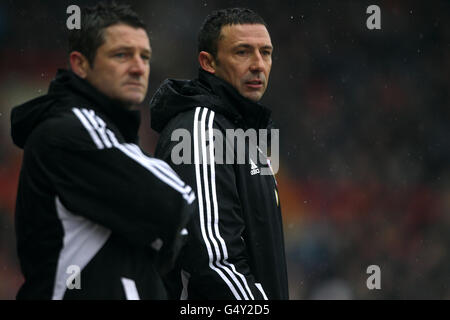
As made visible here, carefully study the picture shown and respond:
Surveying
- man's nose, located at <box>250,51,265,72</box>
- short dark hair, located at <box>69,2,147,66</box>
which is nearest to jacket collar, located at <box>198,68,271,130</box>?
man's nose, located at <box>250,51,265,72</box>

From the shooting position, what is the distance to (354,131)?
26.3 feet

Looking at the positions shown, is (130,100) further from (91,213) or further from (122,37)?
(91,213)

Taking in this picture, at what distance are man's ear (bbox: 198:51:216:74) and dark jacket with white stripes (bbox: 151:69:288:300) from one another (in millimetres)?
136

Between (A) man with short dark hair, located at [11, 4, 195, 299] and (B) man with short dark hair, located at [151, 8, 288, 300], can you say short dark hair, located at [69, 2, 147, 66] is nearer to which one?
(A) man with short dark hair, located at [11, 4, 195, 299]

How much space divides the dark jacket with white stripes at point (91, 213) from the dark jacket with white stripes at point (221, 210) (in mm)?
399

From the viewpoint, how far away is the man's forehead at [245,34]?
3.01 meters

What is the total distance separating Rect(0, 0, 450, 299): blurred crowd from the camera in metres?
7.48

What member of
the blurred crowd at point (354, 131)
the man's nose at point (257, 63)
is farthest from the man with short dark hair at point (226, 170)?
the blurred crowd at point (354, 131)

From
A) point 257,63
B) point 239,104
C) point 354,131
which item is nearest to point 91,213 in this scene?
point 239,104

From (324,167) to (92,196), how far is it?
590 centimetres


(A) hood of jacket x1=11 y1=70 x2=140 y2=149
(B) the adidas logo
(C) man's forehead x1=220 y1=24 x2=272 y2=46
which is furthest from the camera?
(C) man's forehead x1=220 y1=24 x2=272 y2=46

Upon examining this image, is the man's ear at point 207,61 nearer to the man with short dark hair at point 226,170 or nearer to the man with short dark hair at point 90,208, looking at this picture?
the man with short dark hair at point 226,170

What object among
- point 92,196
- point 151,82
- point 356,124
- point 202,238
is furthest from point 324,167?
point 92,196

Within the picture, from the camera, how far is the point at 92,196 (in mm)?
2100
